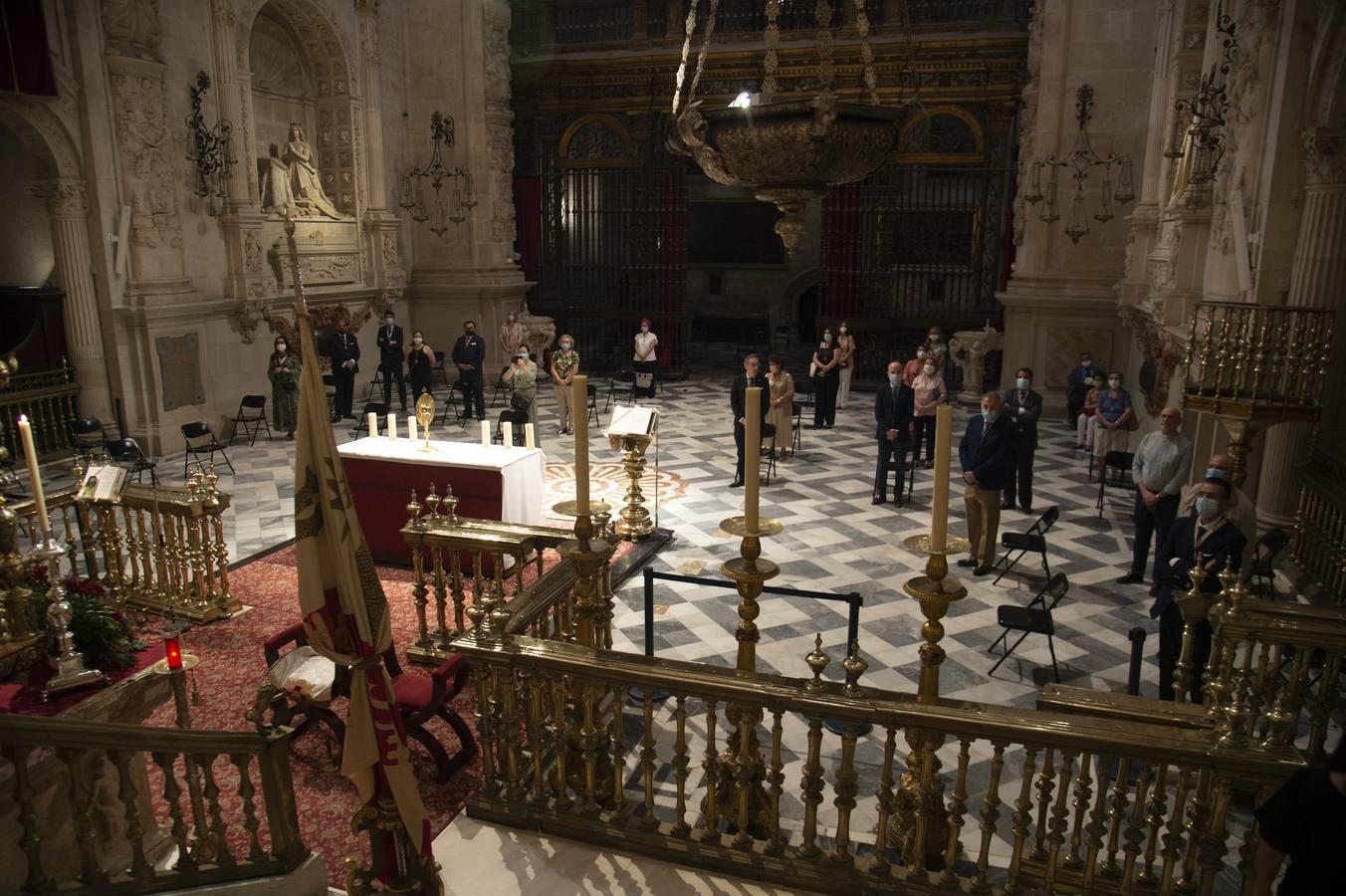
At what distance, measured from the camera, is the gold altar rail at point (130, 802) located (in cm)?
294

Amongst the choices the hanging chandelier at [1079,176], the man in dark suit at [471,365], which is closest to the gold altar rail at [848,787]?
the man in dark suit at [471,365]

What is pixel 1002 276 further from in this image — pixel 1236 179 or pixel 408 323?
pixel 408 323

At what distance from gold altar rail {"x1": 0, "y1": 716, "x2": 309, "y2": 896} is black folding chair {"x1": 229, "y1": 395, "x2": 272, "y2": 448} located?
946 cm

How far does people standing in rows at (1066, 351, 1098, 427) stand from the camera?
12.7 meters

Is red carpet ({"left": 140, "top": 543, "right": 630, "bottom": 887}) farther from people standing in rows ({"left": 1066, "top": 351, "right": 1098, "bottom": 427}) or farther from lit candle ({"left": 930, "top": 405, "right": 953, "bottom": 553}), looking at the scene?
people standing in rows ({"left": 1066, "top": 351, "right": 1098, "bottom": 427})

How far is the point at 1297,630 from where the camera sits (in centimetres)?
443

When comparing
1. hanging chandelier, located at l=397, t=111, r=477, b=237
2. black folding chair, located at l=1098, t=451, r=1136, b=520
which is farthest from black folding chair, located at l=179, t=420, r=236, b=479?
black folding chair, located at l=1098, t=451, r=1136, b=520

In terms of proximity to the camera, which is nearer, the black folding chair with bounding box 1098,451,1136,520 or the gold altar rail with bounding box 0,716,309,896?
the gold altar rail with bounding box 0,716,309,896

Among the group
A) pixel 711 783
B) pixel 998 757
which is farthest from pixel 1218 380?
pixel 711 783

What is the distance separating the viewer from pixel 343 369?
570 inches

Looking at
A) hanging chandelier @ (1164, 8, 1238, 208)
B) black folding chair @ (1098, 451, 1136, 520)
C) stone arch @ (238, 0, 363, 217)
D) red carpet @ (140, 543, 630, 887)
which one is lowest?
red carpet @ (140, 543, 630, 887)

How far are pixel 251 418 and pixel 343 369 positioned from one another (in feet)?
6.37

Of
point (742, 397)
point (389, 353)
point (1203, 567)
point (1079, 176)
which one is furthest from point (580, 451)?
point (1079, 176)

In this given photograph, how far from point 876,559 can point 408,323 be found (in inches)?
488
